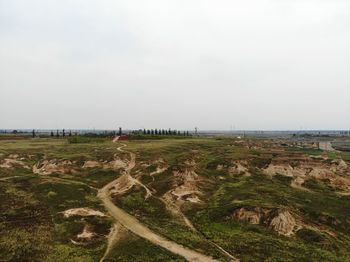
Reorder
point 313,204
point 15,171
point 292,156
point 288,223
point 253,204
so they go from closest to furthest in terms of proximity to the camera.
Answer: point 288,223, point 253,204, point 313,204, point 15,171, point 292,156

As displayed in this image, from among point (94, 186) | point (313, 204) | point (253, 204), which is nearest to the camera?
point (253, 204)

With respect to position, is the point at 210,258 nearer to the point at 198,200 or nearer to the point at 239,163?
the point at 198,200

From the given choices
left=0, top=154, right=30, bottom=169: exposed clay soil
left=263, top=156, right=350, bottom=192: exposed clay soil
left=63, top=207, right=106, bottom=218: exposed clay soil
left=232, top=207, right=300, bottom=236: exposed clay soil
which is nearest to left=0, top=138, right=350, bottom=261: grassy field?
left=0, top=154, right=30, bottom=169: exposed clay soil

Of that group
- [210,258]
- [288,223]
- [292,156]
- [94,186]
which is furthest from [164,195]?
[292,156]

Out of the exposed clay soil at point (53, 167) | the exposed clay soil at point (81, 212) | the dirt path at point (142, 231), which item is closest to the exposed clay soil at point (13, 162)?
the exposed clay soil at point (53, 167)

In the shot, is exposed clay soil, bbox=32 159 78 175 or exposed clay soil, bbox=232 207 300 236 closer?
exposed clay soil, bbox=232 207 300 236

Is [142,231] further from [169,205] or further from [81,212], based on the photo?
[169,205]

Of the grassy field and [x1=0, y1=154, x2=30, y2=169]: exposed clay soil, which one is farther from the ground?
[x1=0, y1=154, x2=30, y2=169]: exposed clay soil

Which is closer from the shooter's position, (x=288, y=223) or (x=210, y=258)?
(x=210, y=258)

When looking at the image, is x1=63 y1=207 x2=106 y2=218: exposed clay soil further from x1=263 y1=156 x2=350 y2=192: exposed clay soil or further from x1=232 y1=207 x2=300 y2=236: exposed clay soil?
x1=263 y1=156 x2=350 y2=192: exposed clay soil
